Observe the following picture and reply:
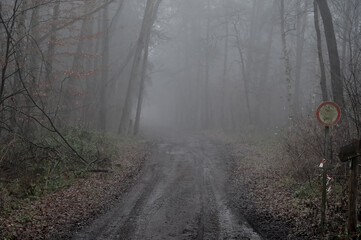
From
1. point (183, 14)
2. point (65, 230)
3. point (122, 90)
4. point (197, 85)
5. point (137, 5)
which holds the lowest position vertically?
point (65, 230)

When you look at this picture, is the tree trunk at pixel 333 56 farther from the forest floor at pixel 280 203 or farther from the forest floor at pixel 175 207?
the forest floor at pixel 175 207

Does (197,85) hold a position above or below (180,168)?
above

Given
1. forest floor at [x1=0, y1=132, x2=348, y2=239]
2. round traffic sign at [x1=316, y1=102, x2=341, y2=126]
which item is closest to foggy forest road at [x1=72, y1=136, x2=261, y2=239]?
forest floor at [x1=0, y1=132, x2=348, y2=239]

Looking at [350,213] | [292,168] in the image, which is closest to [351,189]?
[350,213]

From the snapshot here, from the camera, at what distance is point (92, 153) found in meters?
13.9

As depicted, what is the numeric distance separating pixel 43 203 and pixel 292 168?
295 inches

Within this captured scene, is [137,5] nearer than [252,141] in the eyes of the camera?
No

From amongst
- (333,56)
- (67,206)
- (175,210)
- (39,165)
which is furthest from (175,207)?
(333,56)

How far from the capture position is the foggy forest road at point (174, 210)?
277 inches

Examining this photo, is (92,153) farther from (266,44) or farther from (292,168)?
(266,44)

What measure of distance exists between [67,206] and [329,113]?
22.8ft

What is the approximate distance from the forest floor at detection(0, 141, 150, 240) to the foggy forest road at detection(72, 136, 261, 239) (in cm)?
47

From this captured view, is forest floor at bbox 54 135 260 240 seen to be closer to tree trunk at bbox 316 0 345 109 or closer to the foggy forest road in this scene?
the foggy forest road

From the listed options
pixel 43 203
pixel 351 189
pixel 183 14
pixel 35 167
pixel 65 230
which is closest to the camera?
pixel 351 189
